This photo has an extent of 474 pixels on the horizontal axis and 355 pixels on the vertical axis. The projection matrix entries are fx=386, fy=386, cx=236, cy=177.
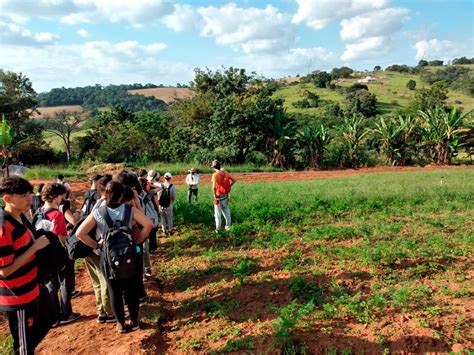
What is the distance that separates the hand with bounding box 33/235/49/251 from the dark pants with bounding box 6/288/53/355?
0.53m

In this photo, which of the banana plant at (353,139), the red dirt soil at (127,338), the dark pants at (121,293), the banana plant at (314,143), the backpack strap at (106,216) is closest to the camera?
the red dirt soil at (127,338)

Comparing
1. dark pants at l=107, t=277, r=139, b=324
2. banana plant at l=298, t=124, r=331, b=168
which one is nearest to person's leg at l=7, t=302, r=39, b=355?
dark pants at l=107, t=277, r=139, b=324

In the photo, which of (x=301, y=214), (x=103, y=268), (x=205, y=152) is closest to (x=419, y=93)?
(x=205, y=152)

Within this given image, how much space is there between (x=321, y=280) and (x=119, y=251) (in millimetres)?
3058

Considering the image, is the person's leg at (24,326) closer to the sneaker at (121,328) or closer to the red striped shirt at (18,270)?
the red striped shirt at (18,270)

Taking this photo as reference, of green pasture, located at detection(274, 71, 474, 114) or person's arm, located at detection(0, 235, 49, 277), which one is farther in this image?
green pasture, located at detection(274, 71, 474, 114)

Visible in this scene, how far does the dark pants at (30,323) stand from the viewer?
3.43 metres

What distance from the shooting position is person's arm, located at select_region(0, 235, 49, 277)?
3248 mm

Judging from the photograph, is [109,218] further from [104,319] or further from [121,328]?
[104,319]

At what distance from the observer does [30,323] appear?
11.4ft

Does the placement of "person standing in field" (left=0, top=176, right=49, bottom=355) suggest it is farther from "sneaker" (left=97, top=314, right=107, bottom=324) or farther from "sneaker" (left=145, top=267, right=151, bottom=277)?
"sneaker" (left=145, top=267, right=151, bottom=277)

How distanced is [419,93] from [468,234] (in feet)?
127

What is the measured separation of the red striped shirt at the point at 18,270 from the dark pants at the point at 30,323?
99mm

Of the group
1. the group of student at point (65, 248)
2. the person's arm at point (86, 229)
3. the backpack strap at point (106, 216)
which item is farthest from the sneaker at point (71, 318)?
the backpack strap at point (106, 216)
